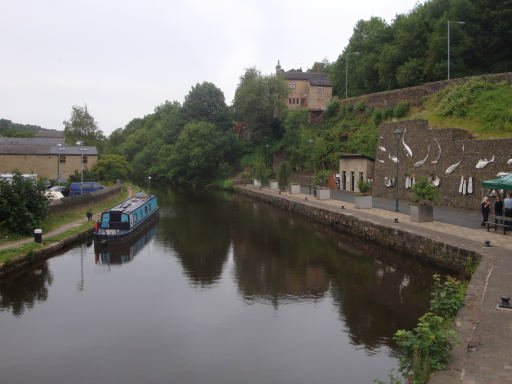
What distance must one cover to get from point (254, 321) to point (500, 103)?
21.6m

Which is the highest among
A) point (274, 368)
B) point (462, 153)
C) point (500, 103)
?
point (500, 103)

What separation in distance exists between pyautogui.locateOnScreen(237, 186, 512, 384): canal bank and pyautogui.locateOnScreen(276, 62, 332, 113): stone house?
34.1 metres

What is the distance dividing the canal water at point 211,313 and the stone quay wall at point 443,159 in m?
7.03

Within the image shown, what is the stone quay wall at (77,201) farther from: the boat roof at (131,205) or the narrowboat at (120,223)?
the narrowboat at (120,223)

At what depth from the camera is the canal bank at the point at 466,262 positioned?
5.94m

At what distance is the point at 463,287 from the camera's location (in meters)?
9.84

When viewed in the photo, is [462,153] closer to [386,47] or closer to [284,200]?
[284,200]

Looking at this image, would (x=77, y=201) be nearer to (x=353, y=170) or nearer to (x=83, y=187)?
(x=83, y=187)

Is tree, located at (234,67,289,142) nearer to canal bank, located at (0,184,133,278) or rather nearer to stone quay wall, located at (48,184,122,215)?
stone quay wall, located at (48,184,122,215)

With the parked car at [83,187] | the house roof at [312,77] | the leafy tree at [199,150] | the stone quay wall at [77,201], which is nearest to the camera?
the stone quay wall at [77,201]

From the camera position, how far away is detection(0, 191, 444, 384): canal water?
800 centimetres

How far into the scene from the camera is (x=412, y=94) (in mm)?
34656

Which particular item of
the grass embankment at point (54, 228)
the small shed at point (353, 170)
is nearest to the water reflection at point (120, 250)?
the grass embankment at point (54, 228)

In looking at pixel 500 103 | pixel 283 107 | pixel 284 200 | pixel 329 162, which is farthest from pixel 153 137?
pixel 500 103
